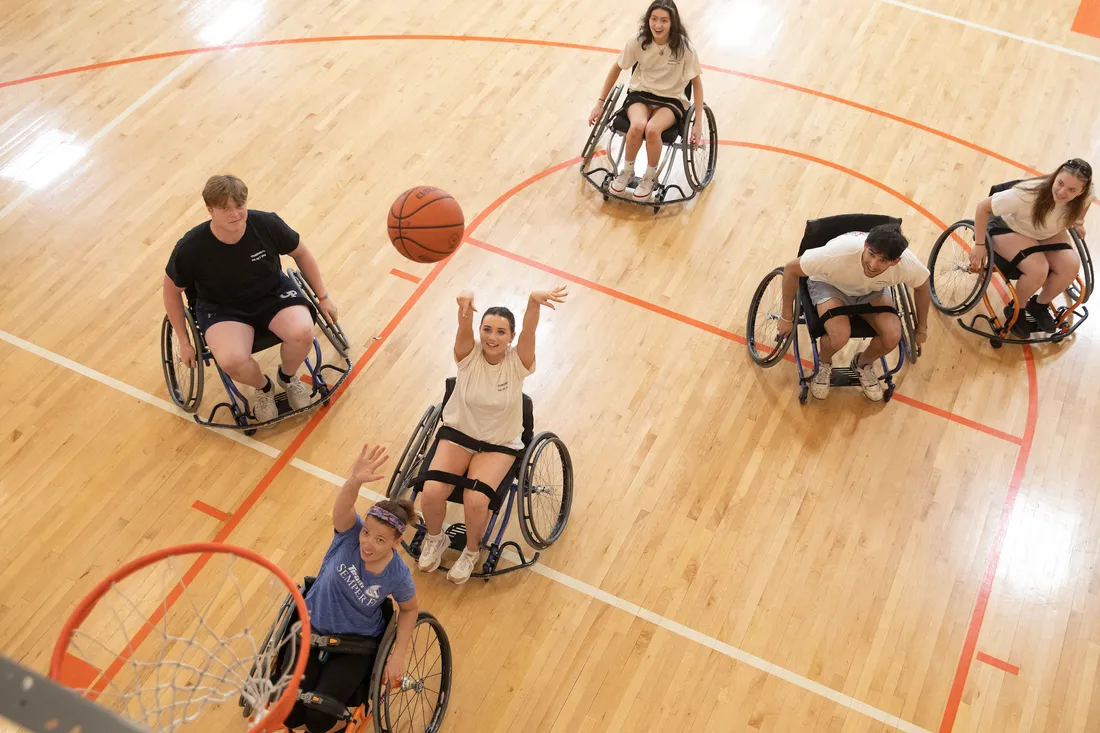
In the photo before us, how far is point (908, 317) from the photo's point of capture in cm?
506

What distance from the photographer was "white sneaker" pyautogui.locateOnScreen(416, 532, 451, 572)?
4395 mm

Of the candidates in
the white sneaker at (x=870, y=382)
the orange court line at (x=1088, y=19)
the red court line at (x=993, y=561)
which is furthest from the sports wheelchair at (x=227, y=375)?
the orange court line at (x=1088, y=19)

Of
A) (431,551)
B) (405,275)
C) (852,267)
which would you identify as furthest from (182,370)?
(852,267)

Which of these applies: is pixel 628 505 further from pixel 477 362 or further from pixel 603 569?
pixel 477 362

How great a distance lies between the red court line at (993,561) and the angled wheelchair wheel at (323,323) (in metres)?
3.37

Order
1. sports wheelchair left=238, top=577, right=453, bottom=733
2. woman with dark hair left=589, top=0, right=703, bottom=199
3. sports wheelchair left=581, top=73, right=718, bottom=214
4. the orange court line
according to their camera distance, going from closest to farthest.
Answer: sports wheelchair left=238, top=577, right=453, bottom=733
woman with dark hair left=589, top=0, right=703, bottom=199
sports wheelchair left=581, top=73, right=718, bottom=214
the orange court line

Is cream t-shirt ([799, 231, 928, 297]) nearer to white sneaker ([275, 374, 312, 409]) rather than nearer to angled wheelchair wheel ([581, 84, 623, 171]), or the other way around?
angled wheelchair wheel ([581, 84, 623, 171])

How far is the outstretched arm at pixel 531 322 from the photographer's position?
161 inches

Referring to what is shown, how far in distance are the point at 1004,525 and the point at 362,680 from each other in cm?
318

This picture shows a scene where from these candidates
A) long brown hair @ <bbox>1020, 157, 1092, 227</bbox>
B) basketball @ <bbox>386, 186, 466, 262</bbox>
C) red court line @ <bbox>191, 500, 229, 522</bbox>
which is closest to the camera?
red court line @ <bbox>191, 500, 229, 522</bbox>

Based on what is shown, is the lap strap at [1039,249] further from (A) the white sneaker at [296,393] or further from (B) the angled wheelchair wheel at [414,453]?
(A) the white sneaker at [296,393]

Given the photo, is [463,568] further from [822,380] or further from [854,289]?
[854,289]

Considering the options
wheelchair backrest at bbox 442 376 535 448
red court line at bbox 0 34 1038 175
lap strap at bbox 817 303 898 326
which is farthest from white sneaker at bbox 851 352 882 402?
red court line at bbox 0 34 1038 175

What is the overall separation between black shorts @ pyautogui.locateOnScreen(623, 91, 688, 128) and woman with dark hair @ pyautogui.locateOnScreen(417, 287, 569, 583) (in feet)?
7.63
